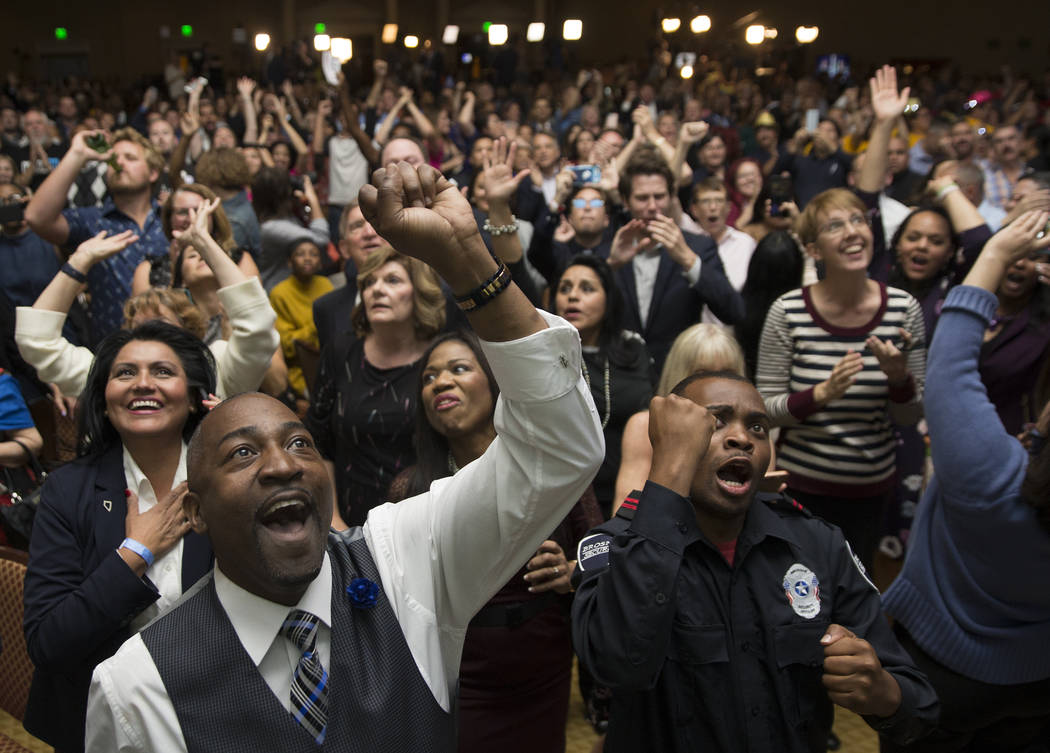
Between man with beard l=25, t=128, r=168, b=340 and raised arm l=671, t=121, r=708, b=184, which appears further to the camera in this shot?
raised arm l=671, t=121, r=708, b=184

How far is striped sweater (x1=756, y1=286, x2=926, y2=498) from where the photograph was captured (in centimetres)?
267

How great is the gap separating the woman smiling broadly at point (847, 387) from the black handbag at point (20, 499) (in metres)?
1.97

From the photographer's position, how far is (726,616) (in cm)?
148

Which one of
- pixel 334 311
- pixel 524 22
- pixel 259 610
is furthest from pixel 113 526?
pixel 524 22

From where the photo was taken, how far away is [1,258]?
3.83 metres

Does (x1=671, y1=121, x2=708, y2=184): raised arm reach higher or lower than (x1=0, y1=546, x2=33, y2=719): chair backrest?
higher

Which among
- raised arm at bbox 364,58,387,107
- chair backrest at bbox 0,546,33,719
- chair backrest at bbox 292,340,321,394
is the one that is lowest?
chair backrest at bbox 0,546,33,719

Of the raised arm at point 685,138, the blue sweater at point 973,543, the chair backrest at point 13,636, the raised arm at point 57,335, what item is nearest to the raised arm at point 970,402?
the blue sweater at point 973,543

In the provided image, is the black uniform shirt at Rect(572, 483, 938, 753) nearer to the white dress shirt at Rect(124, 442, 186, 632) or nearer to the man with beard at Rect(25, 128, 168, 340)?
the white dress shirt at Rect(124, 442, 186, 632)

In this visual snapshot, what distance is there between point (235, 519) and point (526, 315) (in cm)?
52

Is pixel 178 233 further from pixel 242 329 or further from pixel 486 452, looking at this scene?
pixel 486 452

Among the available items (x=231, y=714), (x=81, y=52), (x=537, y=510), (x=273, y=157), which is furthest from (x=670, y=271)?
(x=81, y=52)

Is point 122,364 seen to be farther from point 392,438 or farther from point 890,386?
point 890,386

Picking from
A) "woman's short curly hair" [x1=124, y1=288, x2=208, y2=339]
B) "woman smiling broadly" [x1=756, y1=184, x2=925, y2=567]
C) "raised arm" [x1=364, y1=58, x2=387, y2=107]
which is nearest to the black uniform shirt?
"woman smiling broadly" [x1=756, y1=184, x2=925, y2=567]
